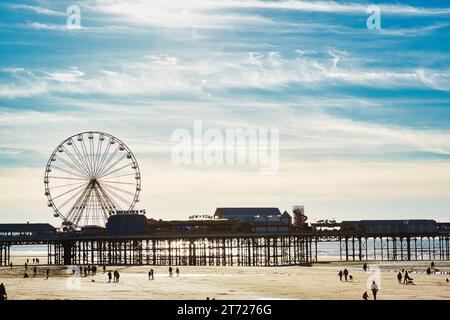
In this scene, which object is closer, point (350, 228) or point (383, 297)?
point (383, 297)

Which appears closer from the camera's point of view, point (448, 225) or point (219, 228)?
point (219, 228)

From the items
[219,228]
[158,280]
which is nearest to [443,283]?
[158,280]

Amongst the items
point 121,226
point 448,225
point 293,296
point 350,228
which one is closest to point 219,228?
point 121,226

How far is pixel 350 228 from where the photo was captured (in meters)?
116
